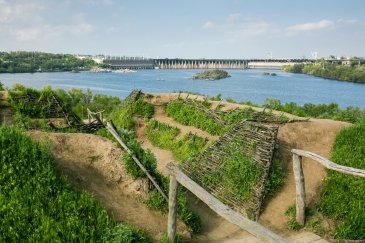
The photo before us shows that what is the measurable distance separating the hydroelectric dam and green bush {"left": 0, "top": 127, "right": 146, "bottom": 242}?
13260 cm

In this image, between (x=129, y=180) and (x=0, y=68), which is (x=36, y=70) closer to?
(x=0, y=68)

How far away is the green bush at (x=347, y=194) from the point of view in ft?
29.0

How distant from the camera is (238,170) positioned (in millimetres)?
10742

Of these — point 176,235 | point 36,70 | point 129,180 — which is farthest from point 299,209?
point 36,70

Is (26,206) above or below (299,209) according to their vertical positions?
above

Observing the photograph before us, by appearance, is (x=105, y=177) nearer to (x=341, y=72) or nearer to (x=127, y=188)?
Result: (x=127, y=188)

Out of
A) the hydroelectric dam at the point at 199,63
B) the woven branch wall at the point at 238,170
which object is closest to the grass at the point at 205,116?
the woven branch wall at the point at 238,170

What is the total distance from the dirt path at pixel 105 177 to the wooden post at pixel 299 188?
2.97 m

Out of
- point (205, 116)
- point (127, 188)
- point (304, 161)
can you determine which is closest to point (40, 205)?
point (127, 188)

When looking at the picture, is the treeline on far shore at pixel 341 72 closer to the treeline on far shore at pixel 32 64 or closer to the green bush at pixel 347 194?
the treeline on far shore at pixel 32 64

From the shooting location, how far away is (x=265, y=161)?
1087 cm

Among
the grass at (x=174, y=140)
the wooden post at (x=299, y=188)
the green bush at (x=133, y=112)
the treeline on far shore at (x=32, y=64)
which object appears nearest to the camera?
the wooden post at (x=299, y=188)

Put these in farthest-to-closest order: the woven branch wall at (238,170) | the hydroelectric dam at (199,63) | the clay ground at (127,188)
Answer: the hydroelectric dam at (199,63) < the woven branch wall at (238,170) < the clay ground at (127,188)

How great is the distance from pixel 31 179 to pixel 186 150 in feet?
27.5
